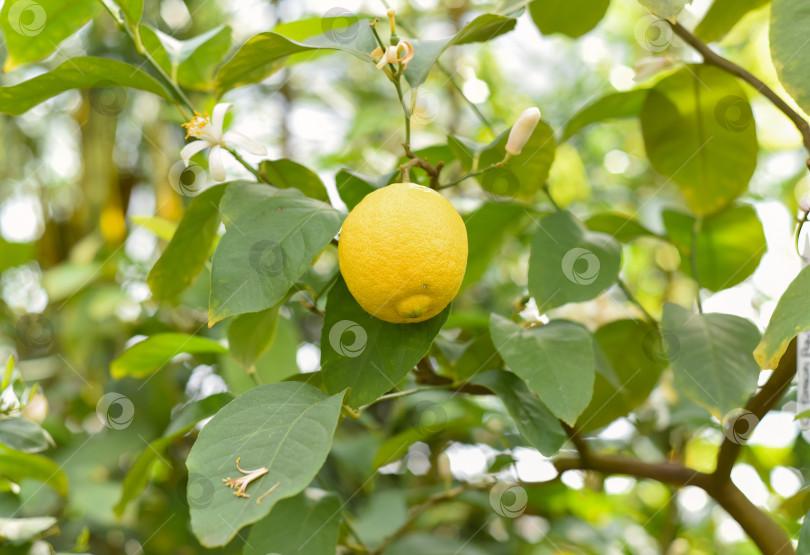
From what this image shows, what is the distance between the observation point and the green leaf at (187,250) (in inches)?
23.9

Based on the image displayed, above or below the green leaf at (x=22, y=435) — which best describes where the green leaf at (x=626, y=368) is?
above

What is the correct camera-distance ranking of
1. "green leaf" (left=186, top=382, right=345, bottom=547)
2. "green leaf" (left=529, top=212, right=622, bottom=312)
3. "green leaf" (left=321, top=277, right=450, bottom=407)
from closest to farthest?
"green leaf" (left=186, top=382, right=345, bottom=547) < "green leaf" (left=321, top=277, right=450, bottom=407) < "green leaf" (left=529, top=212, right=622, bottom=312)

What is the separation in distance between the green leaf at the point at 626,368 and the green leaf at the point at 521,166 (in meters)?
0.19

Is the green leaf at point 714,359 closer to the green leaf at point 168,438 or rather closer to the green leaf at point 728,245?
the green leaf at point 728,245

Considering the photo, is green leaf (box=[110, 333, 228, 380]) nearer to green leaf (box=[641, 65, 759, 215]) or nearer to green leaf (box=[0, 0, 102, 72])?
green leaf (box=[0, 0, 102, 72])

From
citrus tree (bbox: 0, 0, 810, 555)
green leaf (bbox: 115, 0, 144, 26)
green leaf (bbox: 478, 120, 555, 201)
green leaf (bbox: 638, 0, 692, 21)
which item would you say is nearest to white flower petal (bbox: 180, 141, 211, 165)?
citrus tree (bbox: 0, 0, 810, 555)

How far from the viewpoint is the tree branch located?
58 cm

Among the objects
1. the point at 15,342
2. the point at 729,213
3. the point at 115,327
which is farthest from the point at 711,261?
the point at 15,342

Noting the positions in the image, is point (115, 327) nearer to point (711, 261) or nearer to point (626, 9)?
point (711, 261)

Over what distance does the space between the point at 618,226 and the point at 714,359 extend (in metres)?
0.23

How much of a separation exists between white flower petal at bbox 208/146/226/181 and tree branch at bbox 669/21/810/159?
410 millimetres

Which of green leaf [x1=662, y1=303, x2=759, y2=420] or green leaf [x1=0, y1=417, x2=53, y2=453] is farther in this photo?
green leaf [x1=0, y1=417, x2=53, y2=453]

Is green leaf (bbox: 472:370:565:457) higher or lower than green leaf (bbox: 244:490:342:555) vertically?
higher

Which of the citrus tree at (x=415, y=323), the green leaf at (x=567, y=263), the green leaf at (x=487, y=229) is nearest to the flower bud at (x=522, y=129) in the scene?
the citrus tree at (x=415, y=323)
